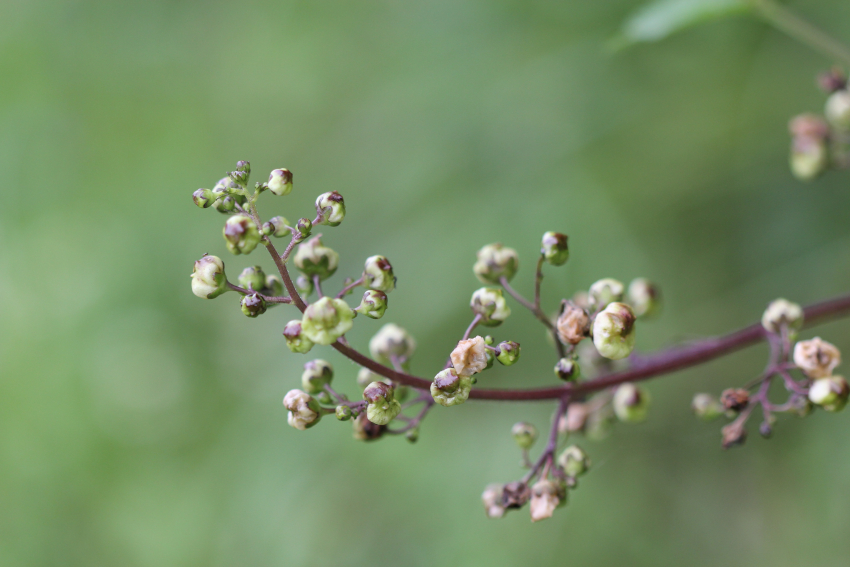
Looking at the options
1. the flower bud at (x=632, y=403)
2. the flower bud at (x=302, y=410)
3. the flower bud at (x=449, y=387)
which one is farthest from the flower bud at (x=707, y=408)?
the flower bud at (x=302, y=410)

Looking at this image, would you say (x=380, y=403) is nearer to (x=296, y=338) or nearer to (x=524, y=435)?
(x=296, y=338)

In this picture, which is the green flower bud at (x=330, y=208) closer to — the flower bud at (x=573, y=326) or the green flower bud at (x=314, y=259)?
the green flower bud at (x=314, y=259)

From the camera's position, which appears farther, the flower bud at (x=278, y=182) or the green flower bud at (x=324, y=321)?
the flower bud at (x=278, y=182)

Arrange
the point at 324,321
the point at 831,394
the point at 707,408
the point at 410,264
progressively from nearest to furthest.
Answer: the point at 324,321 → the point at 831,394 → the point at 707,408 → the point at 410,264

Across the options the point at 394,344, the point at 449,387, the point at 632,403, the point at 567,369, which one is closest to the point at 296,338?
the point at 449,387

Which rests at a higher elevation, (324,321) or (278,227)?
(278,227)
